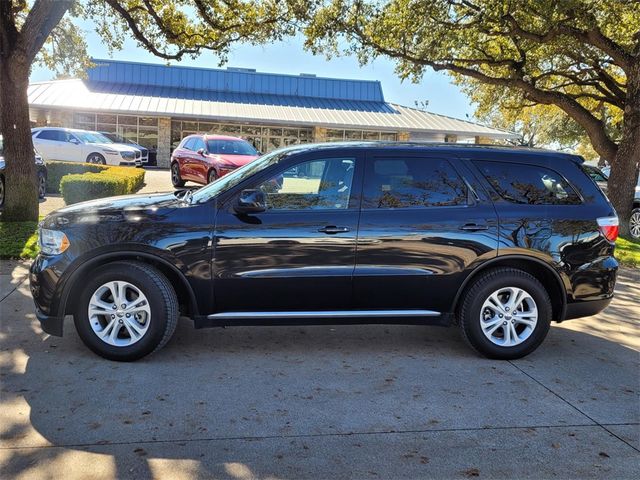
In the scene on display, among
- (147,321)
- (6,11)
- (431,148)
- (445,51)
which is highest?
(445,51)

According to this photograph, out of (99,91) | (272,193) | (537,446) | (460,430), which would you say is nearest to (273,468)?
(460,430)

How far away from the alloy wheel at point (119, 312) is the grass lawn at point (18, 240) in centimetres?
414

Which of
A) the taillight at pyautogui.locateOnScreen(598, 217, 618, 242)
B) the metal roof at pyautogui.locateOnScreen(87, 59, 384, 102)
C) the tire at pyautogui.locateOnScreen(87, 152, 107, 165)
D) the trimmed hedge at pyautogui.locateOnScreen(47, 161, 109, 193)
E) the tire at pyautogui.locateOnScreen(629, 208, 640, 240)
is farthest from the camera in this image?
the metal roof at pyautogui.locateOnScreen(87, 59, 384, 102)

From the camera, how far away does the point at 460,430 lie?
3.66 m

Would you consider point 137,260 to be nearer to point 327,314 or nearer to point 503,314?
point 327,314

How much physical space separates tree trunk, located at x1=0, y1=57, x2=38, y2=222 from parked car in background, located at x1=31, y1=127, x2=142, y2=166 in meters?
12.3

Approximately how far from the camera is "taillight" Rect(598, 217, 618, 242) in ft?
16.3

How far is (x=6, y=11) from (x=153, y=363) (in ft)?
26.0

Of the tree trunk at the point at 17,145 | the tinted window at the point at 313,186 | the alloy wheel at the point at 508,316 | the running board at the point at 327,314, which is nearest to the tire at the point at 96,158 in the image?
the tree trunk at the point at 17,145

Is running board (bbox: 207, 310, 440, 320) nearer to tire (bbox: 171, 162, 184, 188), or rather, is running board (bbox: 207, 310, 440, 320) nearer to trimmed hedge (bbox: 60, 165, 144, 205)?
trimmed hedge (bbox: 60, 165, 144, 205)

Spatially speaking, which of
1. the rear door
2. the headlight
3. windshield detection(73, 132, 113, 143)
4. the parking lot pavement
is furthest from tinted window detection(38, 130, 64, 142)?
the rear door

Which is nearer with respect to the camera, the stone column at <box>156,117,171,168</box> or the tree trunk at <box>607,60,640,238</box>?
the tree trunk at <box>607,60,640,238</box>

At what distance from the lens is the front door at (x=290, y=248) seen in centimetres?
455

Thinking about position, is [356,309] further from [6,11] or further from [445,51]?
[445,51]
